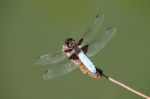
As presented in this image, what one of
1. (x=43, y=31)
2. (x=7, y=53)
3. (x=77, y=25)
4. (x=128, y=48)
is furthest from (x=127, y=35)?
(x=7, y=53)

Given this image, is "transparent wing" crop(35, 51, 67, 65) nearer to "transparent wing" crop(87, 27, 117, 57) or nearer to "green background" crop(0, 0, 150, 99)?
"transparent wing" crop(87, 27, 117, 57)

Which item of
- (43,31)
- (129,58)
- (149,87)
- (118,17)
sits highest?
(43,31)

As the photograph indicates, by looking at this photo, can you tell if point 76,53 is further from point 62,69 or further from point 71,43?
point 62,69

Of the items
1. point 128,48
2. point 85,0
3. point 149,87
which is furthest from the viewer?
point 85,0

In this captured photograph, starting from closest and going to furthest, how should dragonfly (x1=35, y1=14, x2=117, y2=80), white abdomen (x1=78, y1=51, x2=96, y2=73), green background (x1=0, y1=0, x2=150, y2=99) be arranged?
white abdomen (x1=78, y1=51, x2=96, y2=73) < dragonfly (x1=35, y1=14, x2=117, y2=80) < green background (x1=0, y1=0, x2=150, y2=99)

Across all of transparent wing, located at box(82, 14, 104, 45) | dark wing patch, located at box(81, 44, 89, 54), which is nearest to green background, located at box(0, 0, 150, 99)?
transparent wing, located at box(82, 14, 104, 45)

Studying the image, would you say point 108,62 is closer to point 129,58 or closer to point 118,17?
point 129,58

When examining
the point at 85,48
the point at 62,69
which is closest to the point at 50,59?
the point at 62,69
